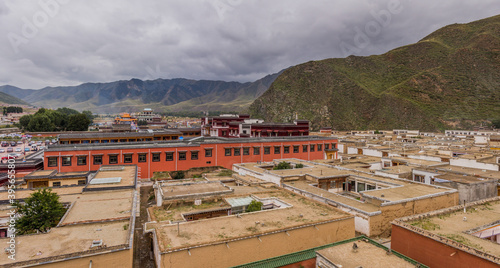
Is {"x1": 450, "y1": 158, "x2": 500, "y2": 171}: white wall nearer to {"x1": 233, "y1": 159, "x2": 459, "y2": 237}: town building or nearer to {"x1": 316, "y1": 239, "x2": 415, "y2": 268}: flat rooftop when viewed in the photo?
{"x1": 233, "y1": 159, "x2": 459, "y2": 237}: town building

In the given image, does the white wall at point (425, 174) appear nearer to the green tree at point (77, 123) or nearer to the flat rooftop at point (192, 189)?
the flat rooftop at point (192, 189)

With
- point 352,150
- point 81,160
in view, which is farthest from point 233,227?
point 352,150

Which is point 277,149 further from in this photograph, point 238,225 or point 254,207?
point 238,225

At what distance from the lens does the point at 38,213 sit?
14.5 m

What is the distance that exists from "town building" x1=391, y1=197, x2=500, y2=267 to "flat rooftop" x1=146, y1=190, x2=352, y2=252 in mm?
3496

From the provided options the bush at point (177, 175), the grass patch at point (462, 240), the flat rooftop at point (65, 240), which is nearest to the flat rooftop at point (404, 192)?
the grass patch at point (462, 240)

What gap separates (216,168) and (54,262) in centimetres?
3242

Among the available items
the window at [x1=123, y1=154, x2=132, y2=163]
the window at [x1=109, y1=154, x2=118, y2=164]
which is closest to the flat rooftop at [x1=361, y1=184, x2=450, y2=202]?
the window at [x1=123, y1=154, x2=132, y2=163]

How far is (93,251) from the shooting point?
10703mm

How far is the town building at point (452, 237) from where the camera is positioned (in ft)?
40.1

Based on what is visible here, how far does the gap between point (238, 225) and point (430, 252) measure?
10.1 meters

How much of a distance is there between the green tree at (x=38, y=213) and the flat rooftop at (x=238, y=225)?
540 cm

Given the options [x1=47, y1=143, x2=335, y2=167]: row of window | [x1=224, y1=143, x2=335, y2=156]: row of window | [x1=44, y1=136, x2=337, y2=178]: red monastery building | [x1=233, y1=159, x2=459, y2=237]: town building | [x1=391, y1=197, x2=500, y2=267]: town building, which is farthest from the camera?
[x1=224, y1=143, x2=335, y2=156]: row of window

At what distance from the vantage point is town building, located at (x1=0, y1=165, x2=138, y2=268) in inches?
413
